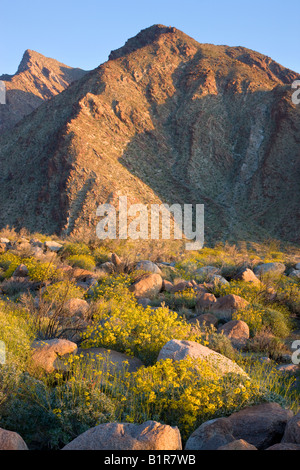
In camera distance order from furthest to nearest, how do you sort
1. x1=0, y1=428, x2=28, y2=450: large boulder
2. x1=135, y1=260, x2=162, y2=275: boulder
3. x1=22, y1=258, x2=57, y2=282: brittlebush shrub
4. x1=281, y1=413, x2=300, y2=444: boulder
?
x1=135, y1=260, x2=162, y2=275: boulder
x1=22, y1=258, x2=57, y2=282: brittlebush shrub
x1=281, y1=413, x2=300, y2=444: boulder
x1=0, y1=428, x2=28, y2=450: large boulder

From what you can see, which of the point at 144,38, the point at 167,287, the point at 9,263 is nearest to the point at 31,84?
the point at 144,38

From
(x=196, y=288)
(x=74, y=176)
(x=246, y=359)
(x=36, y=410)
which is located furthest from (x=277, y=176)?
(x=36, y=410)

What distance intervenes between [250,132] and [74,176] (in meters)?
26.4

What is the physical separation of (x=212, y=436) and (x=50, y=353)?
81.4 inches

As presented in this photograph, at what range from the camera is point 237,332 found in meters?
6.00

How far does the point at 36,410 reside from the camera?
2996 mm

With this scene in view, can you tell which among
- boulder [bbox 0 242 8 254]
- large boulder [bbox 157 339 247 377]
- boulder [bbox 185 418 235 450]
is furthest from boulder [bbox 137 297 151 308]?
boulder [bbox 0 242 8 254]

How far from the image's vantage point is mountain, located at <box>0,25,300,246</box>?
3669cm

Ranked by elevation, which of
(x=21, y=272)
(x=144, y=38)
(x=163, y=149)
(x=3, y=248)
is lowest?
(x=21, y=272)

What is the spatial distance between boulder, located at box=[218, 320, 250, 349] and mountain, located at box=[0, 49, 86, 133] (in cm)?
7746

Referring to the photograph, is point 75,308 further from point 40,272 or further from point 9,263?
point 9,263

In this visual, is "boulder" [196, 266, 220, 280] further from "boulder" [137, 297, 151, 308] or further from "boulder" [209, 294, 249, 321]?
"boulder" [137, 297, 151, 308]

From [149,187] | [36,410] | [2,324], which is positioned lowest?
[36,410]

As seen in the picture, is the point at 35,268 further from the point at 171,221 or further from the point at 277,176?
the point at 277,176
